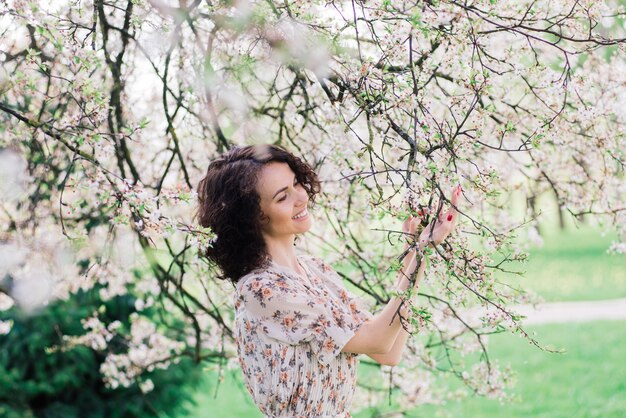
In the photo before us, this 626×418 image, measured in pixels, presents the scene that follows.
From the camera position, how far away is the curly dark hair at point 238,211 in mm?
2285

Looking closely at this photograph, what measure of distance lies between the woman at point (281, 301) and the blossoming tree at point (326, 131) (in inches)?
5.0

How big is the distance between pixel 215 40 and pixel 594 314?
7.64 metres

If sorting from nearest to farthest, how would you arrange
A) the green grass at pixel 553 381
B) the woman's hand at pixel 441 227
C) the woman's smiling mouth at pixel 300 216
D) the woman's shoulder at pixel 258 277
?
1. the woman's hand at pixel 441 227
2. the woman's shoulder at pixel 258 277
3. the woman's smiling mouth at pixel 300 216
4. the green grass at pixel 553 381

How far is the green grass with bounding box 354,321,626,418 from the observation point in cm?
611

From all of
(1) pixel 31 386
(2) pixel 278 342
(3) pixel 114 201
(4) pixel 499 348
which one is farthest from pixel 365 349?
(4) pixel 499 348

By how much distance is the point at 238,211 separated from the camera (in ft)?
7.52

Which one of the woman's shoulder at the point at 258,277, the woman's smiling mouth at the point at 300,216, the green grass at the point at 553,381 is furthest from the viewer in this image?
the green grass at the point at 553,381

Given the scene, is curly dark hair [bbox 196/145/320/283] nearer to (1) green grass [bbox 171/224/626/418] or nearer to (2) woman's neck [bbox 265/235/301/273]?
(2) woman's neck [bbox 265/235/301/273]

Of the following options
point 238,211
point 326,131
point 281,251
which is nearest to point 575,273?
point 326,131

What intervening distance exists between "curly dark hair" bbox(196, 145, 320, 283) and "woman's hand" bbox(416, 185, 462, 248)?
52cm

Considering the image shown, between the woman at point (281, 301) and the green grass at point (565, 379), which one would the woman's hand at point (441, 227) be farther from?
the green grass at point (565, 379)

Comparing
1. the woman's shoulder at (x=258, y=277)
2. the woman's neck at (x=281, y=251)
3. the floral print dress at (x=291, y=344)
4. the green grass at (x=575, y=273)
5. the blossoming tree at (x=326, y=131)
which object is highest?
the green grass at (x=575, y=273)

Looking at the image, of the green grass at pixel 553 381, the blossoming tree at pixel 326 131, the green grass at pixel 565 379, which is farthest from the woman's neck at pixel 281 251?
the green grass at pixel 565 379

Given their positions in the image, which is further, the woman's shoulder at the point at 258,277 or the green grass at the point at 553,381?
the green grass at the point at 553,381
